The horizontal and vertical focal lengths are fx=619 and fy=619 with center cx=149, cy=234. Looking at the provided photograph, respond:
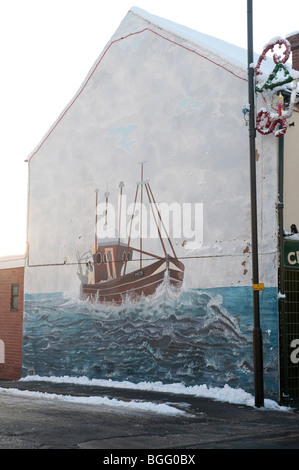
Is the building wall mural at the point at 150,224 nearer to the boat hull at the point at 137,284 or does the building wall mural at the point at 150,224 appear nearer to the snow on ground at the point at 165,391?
the boat hull at the point at 137,284

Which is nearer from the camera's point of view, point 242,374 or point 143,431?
point 143,431

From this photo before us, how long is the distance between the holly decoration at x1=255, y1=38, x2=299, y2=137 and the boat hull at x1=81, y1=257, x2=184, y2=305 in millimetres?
4737

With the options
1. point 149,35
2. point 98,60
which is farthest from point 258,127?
point 98,60

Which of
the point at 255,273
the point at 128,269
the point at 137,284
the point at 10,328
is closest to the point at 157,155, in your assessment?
the point at 128,269

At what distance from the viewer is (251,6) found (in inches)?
565

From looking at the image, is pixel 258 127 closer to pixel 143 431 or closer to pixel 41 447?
pixel 143 431

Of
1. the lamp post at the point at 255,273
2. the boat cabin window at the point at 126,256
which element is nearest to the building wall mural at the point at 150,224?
the boat cabin window at the point at 126,256

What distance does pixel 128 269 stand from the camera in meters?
19.0

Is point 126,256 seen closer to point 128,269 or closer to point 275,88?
point 128,269

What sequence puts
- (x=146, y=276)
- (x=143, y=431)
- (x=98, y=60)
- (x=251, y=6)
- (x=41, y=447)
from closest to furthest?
(x=41, y=447) → (x=143, y=431) → (x=251, y=6) → (x=146, y=276) → (x=98, y=60)

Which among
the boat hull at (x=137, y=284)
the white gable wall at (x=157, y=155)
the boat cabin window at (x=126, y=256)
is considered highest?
the white gable wall at (x=157, y=155)

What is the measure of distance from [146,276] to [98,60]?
761 centimetres

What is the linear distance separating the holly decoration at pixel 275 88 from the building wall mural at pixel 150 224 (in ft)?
2.28

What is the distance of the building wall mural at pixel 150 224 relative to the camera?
1622cm
